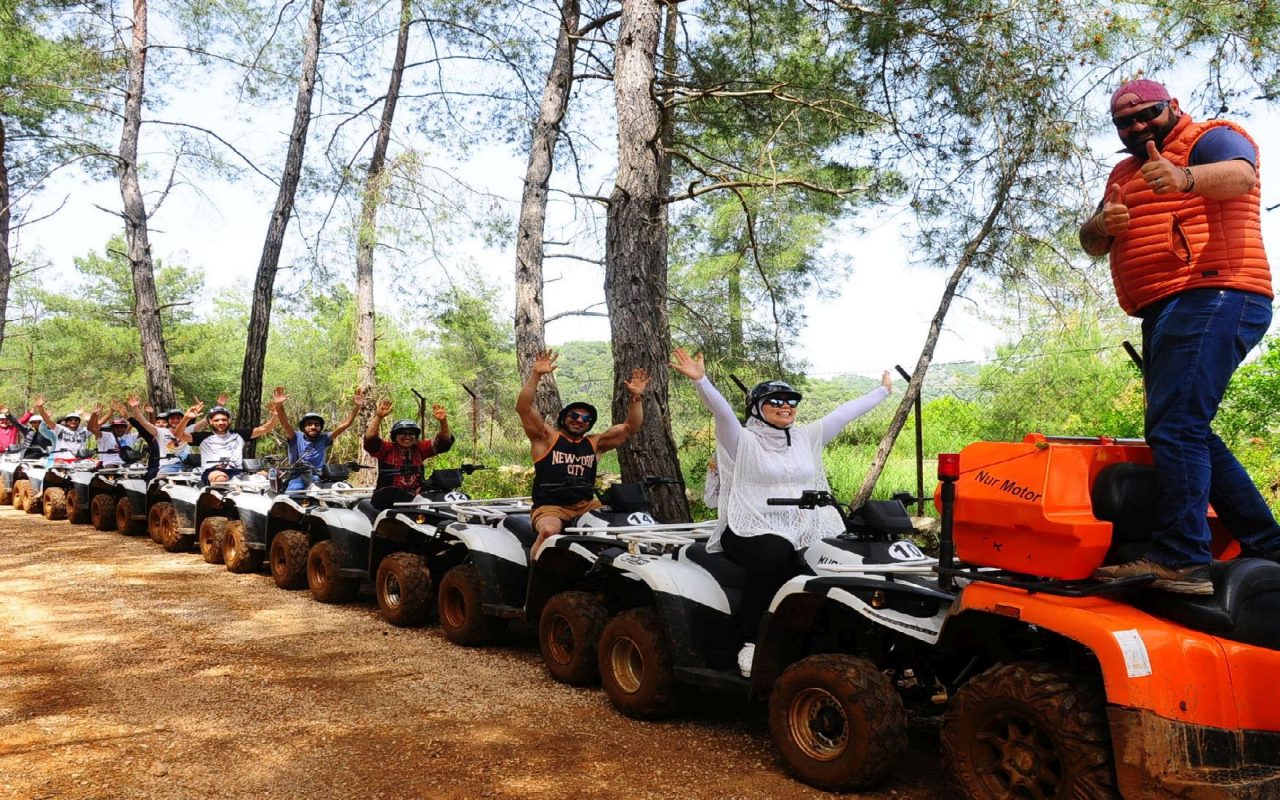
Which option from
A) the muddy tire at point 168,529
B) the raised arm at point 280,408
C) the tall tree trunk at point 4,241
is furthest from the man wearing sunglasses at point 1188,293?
the tall tree trunk at point 4,241

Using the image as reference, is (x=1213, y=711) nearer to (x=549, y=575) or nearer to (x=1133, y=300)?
(x=1133, y=300)

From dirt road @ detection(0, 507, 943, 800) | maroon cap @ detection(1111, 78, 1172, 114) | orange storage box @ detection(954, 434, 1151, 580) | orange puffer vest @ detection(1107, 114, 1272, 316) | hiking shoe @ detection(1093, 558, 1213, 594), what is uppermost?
maroon cap @ detection(1111, 78, 1172, 114)

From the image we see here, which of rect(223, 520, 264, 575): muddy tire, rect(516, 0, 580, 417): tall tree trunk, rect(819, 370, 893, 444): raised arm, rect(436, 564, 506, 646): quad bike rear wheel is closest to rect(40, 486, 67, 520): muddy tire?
rect(223, 520, 264, 575): muddy tire

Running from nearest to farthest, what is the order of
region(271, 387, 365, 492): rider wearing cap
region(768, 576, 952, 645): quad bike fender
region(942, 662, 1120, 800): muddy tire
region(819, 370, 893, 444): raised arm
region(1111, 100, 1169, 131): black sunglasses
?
region(942, 662, 1120, 800): muddy tire
region(1111, 100, 1169, 131): black sunglasses
region(768, 576, 952, 645): quad bike fender
region(819, 370, 893, 444): raised arm
region(271, 387, 365, 492): rider wearing cap

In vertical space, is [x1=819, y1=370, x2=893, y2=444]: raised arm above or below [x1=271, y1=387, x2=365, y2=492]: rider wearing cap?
above

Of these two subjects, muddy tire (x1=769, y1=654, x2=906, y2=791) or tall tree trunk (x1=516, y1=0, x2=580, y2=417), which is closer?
muddy tire (x1=769, y1=654, x2=906, y2=791)

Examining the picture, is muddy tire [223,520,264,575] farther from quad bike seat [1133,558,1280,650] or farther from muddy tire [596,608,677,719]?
quad bike seat [1133,558,1280,650]

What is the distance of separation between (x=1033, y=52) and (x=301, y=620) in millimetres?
7670

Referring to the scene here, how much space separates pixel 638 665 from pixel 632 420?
7.77 ft

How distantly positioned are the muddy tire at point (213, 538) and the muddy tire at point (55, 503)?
5612 mm

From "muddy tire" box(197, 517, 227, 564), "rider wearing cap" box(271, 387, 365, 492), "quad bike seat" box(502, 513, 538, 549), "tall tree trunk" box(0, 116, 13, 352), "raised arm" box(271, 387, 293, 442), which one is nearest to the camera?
"quad bike seat" box(502, 513, 538, 549)

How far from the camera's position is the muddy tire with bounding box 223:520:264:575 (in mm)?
10359

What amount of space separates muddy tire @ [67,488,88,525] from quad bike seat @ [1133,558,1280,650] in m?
15.3

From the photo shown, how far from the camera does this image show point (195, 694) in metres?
5.74
